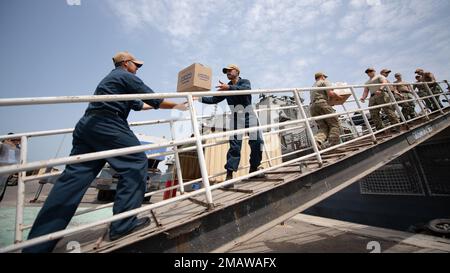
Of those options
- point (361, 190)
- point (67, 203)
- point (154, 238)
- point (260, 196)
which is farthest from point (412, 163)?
point (67, 203)

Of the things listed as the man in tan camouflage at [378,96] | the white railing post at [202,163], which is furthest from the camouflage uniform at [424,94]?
the white railing post at [202,163]

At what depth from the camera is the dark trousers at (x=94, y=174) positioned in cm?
172

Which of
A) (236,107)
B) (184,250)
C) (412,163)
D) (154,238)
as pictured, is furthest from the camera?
(412,163)

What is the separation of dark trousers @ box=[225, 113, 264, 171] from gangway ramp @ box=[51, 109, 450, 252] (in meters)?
0.85

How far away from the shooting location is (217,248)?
187 centimetres

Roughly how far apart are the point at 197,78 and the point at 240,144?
1.38m

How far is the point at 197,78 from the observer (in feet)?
12.3

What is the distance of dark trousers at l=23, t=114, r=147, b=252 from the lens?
1717mm

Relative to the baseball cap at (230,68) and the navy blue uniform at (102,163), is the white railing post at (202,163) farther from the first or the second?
the baseball cap at (230,68)

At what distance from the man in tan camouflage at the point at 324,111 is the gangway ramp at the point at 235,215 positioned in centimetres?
82

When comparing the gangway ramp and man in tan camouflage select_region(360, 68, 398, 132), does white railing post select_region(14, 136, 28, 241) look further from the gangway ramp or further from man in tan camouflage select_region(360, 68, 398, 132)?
man in tan camouflage select_region(360, 68, 398, 132)

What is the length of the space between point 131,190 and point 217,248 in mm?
916

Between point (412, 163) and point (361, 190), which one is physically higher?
point (412, 163)
